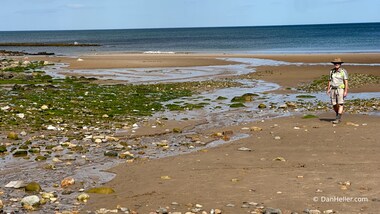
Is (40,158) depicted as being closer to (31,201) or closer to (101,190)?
(101,190)

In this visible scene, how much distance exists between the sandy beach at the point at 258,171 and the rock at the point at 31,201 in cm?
78

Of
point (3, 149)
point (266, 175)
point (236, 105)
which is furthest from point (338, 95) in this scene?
point (3, 149)

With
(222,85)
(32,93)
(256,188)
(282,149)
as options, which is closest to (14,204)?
(256,188)

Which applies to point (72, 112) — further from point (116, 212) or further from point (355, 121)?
point (116, 212)

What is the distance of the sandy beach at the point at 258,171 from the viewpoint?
8.53m

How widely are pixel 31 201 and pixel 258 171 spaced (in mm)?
4565

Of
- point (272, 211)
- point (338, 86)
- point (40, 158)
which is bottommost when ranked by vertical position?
point (40, 158)

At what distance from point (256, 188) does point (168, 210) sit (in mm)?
1888

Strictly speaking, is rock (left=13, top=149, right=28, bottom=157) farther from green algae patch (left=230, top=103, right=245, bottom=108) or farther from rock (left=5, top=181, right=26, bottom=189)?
green algae patch (left=230, top=103, right=245, bottom=108)

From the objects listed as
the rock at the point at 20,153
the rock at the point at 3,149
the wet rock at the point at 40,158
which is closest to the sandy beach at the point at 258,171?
the wet rock at the point at 40,158

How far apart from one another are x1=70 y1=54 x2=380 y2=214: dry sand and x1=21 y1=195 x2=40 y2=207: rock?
0.89 m

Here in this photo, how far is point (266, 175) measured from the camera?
33.9ft

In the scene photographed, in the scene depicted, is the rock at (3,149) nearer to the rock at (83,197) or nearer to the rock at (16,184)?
the rock at (16,184)

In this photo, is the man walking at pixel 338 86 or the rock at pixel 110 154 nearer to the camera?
the rock at pixel 110 154
